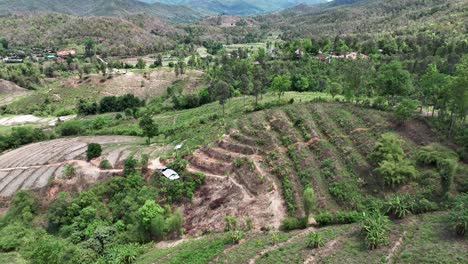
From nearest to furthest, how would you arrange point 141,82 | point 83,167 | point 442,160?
1. point 442,160
2. point 83,167
3. point 141,82

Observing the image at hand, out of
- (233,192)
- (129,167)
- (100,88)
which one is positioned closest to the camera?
(233,192)

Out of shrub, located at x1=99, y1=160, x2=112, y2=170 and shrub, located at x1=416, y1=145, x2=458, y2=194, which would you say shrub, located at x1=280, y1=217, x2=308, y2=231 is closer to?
shrub, located at x1=416, y1=145, x2=458, y2=194

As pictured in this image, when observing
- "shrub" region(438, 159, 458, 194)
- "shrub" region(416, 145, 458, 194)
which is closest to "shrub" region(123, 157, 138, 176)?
"shrub" region(416, 145, 458, 194)

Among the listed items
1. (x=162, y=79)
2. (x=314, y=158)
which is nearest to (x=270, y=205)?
(x=314, y=158)

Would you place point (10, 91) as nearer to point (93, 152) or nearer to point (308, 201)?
point (93, 152)

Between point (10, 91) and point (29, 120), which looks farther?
point (10, 91)

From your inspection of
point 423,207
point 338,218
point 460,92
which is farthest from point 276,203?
point 460,92

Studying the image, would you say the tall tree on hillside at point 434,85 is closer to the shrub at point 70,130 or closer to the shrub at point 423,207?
the shrub at point 423,207
